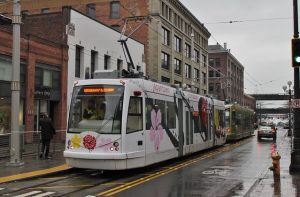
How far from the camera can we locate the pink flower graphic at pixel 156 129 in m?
16.2

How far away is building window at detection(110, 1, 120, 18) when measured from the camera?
2045 inches

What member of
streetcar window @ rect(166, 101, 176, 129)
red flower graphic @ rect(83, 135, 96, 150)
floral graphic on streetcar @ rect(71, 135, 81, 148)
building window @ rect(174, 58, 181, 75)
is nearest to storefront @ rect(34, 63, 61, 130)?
streetcar window @ rect(166, 101, 176, 129)

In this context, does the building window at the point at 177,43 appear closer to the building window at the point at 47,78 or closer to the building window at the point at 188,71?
the building window at the point at 188,71

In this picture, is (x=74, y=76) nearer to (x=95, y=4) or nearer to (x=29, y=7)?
(x=95, y=4)

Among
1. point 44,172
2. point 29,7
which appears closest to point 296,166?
point 44,172

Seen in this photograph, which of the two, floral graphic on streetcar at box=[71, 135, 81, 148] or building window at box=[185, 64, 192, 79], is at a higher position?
building window at box=[185, 64, 192, 79]

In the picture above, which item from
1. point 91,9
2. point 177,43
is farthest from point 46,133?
point 177,43

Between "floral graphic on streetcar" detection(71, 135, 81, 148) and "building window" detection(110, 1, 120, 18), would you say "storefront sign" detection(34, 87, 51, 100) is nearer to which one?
"floral graphic on streetcar" detection(71, 135, 81, 148)

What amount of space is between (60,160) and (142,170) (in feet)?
11.5

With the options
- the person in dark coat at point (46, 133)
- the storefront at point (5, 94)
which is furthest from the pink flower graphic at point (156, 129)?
the storefront at point (5, 94)

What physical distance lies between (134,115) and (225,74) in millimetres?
90614

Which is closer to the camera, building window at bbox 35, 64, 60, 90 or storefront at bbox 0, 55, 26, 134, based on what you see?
storefront at bbox 0, 55, 26, 134

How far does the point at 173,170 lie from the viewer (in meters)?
16.8

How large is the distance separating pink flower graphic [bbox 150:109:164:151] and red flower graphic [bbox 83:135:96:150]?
244 centimetres
